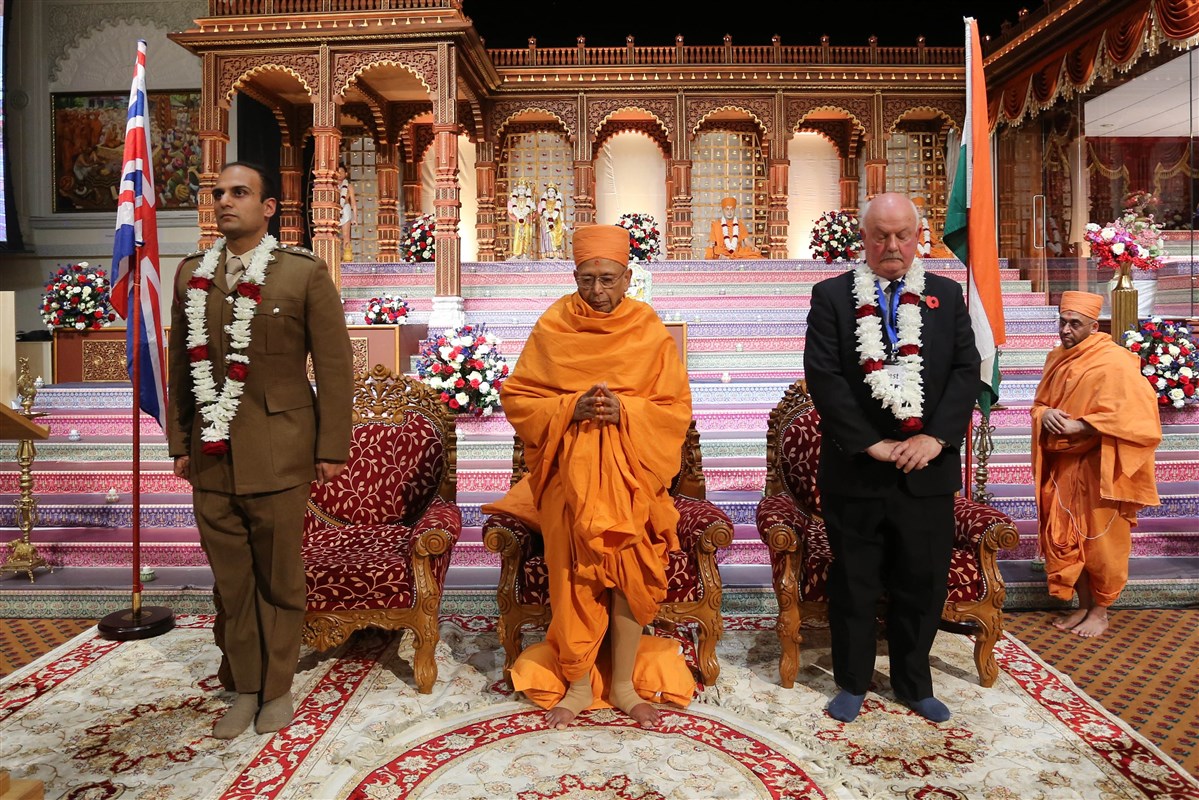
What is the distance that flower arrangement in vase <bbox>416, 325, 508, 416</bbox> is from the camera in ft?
19.2

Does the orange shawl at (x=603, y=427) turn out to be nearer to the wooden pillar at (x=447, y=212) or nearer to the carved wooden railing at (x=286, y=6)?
the wooden pillar at (x=447, y=212)

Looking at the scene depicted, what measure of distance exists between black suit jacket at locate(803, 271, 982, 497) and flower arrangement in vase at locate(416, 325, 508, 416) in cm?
337

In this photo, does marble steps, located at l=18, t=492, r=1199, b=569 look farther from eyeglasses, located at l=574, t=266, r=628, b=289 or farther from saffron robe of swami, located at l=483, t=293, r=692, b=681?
eyeglasses, located at l=574, t=266, r=628, b=289

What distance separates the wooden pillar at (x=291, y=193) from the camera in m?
12.2

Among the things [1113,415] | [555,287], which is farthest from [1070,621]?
[555,287]

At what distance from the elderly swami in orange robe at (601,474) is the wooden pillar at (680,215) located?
10501 millimetres

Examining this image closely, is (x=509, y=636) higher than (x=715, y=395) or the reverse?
the reverse

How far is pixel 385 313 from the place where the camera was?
8328 mm

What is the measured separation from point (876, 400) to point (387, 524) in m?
2.21

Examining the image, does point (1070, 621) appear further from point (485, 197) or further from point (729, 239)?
point (485, 197)

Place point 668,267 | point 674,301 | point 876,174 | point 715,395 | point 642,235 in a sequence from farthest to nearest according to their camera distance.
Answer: point 876,174, point 642,235, point 668,267, point 674,301, point 715,395

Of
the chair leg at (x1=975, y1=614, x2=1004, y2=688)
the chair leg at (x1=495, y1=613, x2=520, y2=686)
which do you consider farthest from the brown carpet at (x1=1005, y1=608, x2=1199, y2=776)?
the chair leg at (x1=495, y1=613, x2=520, y2=686)

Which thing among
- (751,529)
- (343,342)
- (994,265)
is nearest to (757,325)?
(751,529)

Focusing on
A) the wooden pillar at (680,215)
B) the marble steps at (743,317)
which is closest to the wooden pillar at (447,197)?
the marble steps at (743,317)
